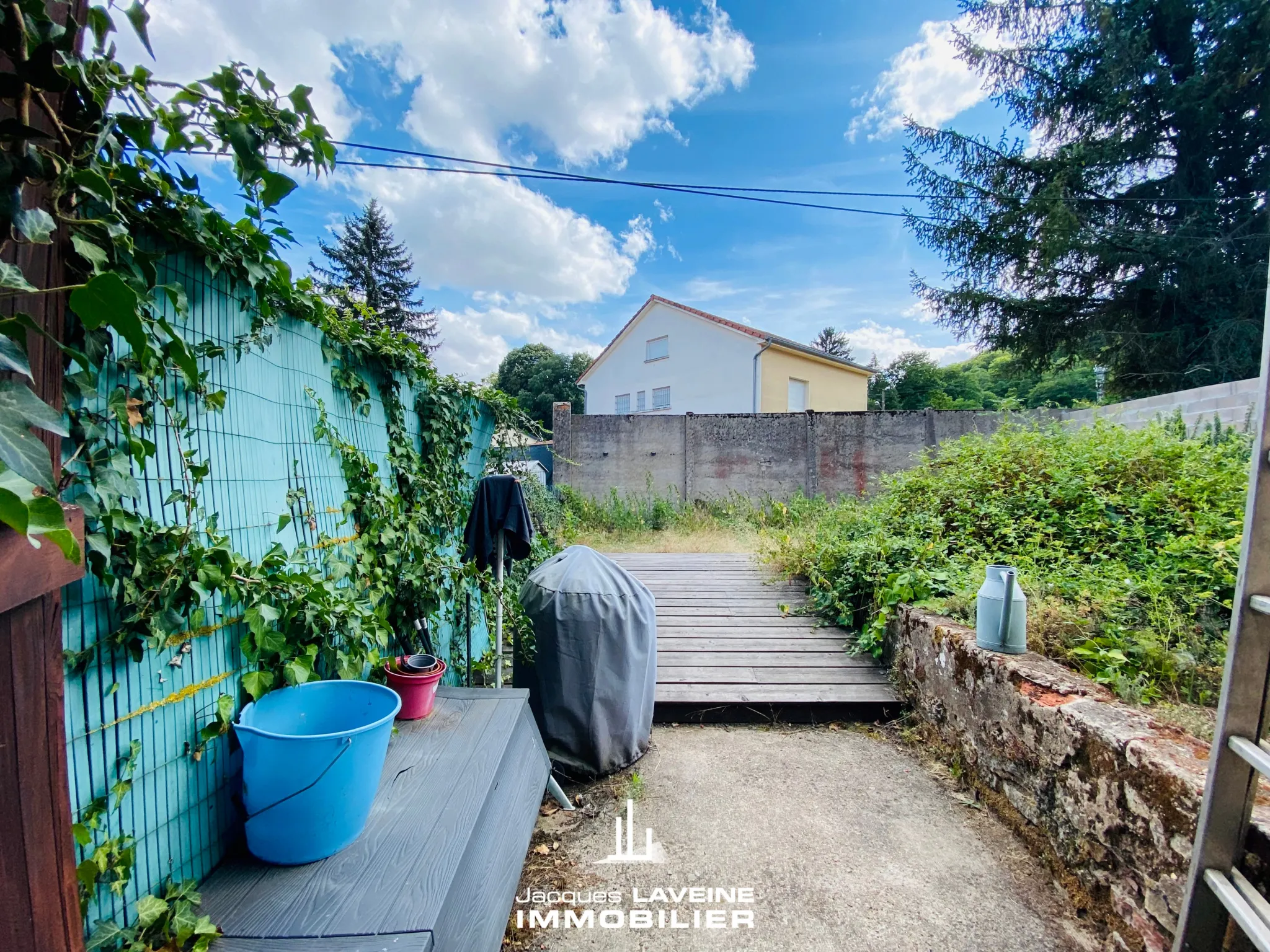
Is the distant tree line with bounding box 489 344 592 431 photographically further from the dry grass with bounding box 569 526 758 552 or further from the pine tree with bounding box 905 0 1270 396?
the pine tree with bounding box 905 0 1270 396

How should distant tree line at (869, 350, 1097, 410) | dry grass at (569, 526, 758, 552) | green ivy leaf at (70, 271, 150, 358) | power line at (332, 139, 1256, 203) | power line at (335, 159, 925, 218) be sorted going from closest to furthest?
green ivy leaf at (70, 271, 150, 358)
power line at (332, 139, 1256, 203)
power line at (335, 159, 925, 218)
dry grass at (569, 526, 758, 552)
distant tree line at (869, 350, 1097, 410)

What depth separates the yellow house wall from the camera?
13914 millimetres

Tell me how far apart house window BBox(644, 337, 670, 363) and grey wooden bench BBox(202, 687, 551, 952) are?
15463 millimetres

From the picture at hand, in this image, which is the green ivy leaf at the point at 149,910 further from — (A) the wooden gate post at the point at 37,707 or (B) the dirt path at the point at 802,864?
(B) the dirt path at the point at 802,864

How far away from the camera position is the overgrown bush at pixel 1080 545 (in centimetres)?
222

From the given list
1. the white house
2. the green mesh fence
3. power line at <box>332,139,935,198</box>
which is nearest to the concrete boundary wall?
the white house

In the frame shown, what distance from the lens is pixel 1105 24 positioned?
300 inches

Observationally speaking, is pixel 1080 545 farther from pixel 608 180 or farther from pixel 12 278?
pixel 608 180

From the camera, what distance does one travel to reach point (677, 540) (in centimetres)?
764

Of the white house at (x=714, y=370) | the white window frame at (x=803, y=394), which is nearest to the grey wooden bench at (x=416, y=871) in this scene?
the white house at (x=714, y=370)

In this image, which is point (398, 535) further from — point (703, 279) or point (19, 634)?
point (703, 279)

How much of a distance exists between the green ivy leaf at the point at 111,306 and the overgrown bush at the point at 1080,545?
2.92 m

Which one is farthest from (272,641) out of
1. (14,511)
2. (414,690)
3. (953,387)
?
(953,387)

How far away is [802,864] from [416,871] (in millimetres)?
1464
